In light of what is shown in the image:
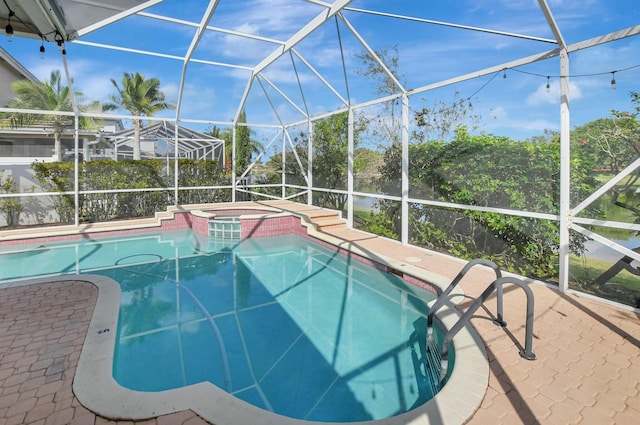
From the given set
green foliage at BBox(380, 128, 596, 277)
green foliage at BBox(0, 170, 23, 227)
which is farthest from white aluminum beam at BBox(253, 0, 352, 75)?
green foliage at BBox(0, 170, 23, 227)

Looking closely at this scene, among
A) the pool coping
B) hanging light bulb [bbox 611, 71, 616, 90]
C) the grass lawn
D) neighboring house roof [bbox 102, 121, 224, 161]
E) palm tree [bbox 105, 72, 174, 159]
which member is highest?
palm tree [bbox 105, 72, 174, 159]

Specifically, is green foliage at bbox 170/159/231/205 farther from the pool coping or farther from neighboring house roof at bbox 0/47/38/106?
the pool coping

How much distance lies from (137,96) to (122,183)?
38.4ft

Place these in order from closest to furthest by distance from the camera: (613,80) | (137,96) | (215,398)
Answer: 1. (215,398)
2. (613,80)
3. (137,96)

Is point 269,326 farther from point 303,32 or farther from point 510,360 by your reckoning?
point 303,32

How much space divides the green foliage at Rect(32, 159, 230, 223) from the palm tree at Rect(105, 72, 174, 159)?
1077 cm

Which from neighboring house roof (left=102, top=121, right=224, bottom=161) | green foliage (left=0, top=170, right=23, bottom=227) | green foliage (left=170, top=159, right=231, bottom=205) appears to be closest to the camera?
green foliage (left=0, top=170, right=23, bottom=227)

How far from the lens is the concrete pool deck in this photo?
8.84ft

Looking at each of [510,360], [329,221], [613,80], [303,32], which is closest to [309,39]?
[303,32]

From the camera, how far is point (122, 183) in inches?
472

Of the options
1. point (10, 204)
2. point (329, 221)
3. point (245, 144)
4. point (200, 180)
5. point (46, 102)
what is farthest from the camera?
point (245, 144)

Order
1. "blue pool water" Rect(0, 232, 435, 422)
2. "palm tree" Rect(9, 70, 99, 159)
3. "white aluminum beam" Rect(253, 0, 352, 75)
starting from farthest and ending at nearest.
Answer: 1. "palm tree" Rect(9, 70, 99, 159)
2. "white aluminum beam" Rect(253, 0, 352, 75)
3. "blue pool water" Rect(0, 232, 435, 422)

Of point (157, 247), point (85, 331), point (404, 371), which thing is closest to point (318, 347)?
point (404, 371)

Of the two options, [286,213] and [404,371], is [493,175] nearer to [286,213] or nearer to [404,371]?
[404,371]
